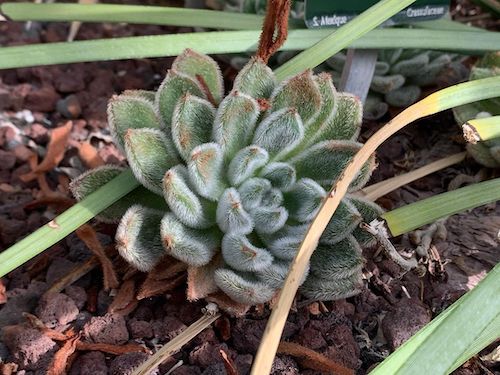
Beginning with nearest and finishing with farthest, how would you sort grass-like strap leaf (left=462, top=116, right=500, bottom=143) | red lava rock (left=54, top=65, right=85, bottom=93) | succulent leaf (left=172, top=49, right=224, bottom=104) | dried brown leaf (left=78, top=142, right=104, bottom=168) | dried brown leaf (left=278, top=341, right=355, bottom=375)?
grass-like strap leaf (left=462, top=116, right=500, bottom=143), dried brown leaf (left=278, top=341, right=355, bottom=375), succulent leaf (left=172, top=49, right=224, bottom=104), dried brown leaf (left=78, top=142, right=104, bottom=168), red lava rock (left=54, top=65, right=85, bottom=93)

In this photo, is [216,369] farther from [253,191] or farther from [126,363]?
[253,191]

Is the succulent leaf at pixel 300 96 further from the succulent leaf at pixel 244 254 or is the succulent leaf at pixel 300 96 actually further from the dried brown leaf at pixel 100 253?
the dried brown leaf at pixel 100 253

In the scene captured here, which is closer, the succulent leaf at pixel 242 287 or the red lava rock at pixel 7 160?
the succulent leaf at pixel 242 287

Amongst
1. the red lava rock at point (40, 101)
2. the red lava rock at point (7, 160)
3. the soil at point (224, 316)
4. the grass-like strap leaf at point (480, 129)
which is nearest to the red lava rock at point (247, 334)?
the soil at point (224, 316)

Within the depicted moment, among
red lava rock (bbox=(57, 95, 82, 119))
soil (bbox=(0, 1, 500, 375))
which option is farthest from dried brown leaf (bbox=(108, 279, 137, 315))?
red lava rock (bbox=(57, 95, 82, 119))

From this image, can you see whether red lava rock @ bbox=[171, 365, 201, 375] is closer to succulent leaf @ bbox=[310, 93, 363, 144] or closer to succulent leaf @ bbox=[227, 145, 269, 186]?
succulent leaf @ bbox=[227, 145, 269, 186]

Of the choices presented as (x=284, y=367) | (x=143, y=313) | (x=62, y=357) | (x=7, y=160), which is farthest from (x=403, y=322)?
(x=7, y=160)

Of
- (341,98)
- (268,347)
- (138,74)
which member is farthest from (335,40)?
(138,74)
